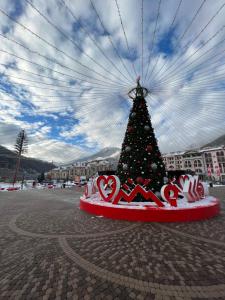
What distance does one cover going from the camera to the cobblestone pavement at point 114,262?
279 cm

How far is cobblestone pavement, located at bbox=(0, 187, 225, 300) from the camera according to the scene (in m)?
2.79

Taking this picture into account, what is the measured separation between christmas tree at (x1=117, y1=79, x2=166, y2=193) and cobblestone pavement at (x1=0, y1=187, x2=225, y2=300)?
3928 millimetres

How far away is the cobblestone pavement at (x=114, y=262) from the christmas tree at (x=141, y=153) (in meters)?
3.93

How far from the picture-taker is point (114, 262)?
3.70m

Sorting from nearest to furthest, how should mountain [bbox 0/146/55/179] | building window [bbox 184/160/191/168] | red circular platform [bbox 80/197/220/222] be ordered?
red circular platform [bbox 80/197/220/222] < building window [bbox 184/160/191/168] < mountain [bbox 0/146/55/179]

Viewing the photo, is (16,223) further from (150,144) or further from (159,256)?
(150,144)

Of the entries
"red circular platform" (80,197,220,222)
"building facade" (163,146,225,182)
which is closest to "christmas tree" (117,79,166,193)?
"red circular platform" (80,197,220,222)

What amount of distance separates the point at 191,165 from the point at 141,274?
2800 inches

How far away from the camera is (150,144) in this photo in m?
10.5

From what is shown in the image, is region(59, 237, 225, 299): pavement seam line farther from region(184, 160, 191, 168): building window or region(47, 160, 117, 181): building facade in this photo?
region(47, 160, 117, 181): building facade

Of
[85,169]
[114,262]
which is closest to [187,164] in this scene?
[85,169]

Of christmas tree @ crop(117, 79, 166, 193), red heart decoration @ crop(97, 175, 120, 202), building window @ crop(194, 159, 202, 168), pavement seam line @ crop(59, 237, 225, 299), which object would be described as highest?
building window @ crop(194, 159, 202, 168)

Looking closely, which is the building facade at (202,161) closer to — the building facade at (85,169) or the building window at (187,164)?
the building window at (187,164)

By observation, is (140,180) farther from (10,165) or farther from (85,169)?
(10,165)
